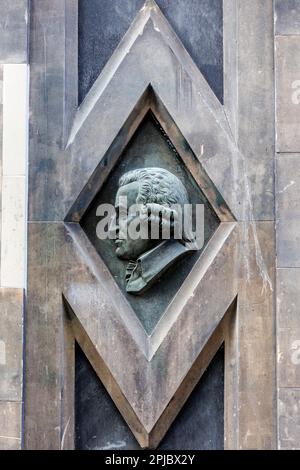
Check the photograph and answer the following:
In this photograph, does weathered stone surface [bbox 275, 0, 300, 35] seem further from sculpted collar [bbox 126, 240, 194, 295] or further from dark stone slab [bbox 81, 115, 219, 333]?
sculpted collar [bbox 126, 240, 194, 295]

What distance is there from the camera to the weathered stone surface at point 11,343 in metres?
10.1

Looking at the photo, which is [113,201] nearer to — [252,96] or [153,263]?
[153,263]

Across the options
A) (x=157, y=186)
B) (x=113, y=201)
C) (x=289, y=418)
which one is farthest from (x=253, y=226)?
(x=289, y=418)

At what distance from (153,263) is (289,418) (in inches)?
69.7

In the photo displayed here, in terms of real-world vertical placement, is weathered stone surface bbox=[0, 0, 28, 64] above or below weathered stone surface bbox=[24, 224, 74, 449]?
above

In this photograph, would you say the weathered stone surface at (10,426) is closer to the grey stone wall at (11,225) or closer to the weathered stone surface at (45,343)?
the grey stone wall at (11,225)

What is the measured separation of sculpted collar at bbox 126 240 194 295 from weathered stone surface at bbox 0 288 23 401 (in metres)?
1.00

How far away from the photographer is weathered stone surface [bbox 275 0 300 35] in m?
10.5

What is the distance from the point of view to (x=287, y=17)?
34.6ft

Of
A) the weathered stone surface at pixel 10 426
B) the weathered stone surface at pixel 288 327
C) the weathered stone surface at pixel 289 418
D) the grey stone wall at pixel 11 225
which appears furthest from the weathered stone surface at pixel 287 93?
the weathered stone surface at pixel 10 426

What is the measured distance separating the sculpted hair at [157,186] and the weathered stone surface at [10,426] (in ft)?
6.83

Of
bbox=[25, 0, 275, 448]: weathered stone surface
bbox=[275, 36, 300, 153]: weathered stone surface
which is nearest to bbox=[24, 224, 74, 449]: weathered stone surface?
bbox=[25, 0, 275, 448]: weathered stone surface

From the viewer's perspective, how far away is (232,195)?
34.2 feet

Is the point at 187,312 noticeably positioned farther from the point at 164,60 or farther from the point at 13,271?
the point at 164,60
